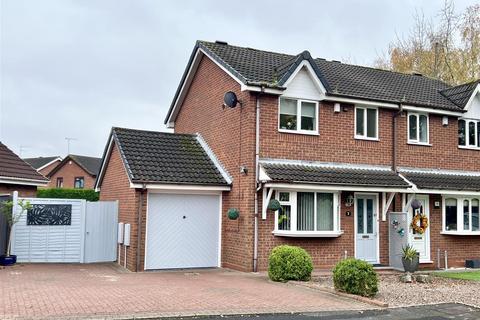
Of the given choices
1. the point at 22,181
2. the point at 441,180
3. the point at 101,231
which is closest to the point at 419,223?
the point at 441,180

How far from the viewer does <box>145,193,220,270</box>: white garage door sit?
54.7ft

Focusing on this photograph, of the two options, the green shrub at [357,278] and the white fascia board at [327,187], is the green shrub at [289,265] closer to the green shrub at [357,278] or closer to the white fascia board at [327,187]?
the green shrub at [357,278]

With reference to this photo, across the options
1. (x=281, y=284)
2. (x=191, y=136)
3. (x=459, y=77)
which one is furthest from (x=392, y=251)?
(x=459, y=77)

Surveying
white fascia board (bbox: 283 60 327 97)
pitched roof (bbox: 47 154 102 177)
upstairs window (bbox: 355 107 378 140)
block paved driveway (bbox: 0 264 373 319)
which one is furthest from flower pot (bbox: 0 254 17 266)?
pitched roof (bbox: 47 154 102 177)

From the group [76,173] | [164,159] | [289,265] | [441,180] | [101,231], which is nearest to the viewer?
[289,265]

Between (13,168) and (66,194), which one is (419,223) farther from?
(66,194)

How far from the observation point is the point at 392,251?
18.3 metres

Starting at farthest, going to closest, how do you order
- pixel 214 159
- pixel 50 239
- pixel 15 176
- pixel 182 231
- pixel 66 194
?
pixel 66 194
pixel 15 176
pixel 214 159
pixel 50 239
pixel 182 231

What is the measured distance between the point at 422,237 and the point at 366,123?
4676 millimetres

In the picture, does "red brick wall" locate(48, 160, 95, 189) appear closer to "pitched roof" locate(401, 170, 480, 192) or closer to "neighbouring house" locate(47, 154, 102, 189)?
"neighbouring house" locate(47, 154, 102, 189)

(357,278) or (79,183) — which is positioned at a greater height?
(79,183)

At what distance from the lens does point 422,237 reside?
19.1 metres

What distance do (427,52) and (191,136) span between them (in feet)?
70.6

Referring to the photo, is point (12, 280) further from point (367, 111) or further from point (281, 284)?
point (367, 111)
